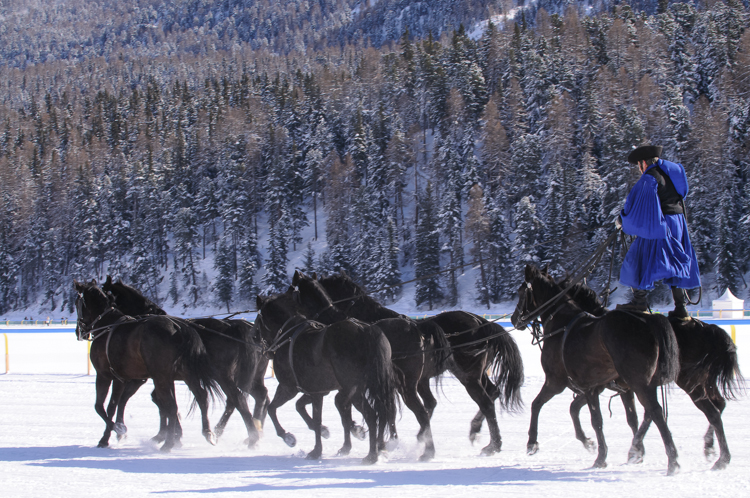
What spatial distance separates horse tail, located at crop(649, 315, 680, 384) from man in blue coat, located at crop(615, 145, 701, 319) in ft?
1.30

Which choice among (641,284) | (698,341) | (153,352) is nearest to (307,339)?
(153,352)

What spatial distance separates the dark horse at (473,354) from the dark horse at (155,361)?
83.2 inches

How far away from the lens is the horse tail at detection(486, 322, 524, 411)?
7582mm

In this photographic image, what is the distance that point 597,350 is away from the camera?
614 centimetres

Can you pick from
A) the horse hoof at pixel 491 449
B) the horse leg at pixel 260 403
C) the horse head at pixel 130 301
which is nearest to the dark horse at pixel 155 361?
the horse head at pixel 130 301

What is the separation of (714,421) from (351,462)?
3812 millimetres

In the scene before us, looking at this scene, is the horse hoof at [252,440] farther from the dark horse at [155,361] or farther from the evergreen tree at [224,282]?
the evergreen tree at [224,282]

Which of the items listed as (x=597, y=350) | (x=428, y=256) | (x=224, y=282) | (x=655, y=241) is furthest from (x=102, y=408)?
(x=224, y=282)

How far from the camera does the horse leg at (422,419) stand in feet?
22.4

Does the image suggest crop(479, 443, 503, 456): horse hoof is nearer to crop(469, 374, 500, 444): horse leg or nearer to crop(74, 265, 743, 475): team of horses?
crop(74, 265, 743, 475): team of horses

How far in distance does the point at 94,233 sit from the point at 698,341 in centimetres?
7853

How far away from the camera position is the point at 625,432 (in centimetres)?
796

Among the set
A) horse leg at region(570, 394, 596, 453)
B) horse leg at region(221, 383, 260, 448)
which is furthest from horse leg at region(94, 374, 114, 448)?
horse leg at region(570, 394, 596, 453)

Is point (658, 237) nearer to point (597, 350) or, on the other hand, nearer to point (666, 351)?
point (666, 351)
